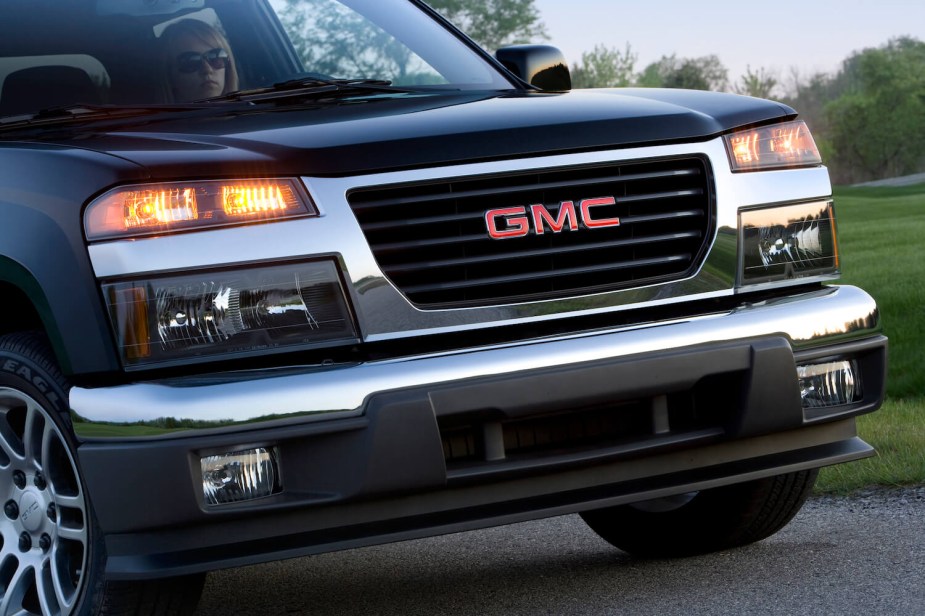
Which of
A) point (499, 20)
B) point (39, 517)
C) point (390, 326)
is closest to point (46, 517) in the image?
point (39, 517)

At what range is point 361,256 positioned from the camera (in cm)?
308

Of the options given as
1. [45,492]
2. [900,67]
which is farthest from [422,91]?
[900,67]

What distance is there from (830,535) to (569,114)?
1825 millimetres

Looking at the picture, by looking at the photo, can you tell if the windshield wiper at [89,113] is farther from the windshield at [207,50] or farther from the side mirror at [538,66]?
the side mirror at [538,66]

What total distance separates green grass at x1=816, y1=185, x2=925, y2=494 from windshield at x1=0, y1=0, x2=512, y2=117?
85.3 inches

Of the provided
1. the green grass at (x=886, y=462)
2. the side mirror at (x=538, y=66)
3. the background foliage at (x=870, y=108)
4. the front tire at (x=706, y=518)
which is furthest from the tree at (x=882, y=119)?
the front tire at (x=706, y=518)

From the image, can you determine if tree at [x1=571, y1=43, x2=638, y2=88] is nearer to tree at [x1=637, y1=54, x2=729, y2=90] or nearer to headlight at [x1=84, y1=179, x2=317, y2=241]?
tree at [x1=637, y1=54, x2=729, y2=90]

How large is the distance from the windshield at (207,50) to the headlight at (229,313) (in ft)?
4.29

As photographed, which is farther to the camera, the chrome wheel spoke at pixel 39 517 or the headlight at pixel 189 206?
the chrome wheel spoke at pixel 39 517

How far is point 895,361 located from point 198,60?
5.91m

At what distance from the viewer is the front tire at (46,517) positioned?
315cm

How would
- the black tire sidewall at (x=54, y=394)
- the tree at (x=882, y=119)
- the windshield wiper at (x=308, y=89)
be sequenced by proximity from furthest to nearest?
the tree at (x=882, y=119) < the windshield wiper at (x=308, y=89) < the black tire sidewall at (x=54, y=394)

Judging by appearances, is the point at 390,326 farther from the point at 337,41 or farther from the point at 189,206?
the point at 337,41

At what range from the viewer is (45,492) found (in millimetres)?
3357
